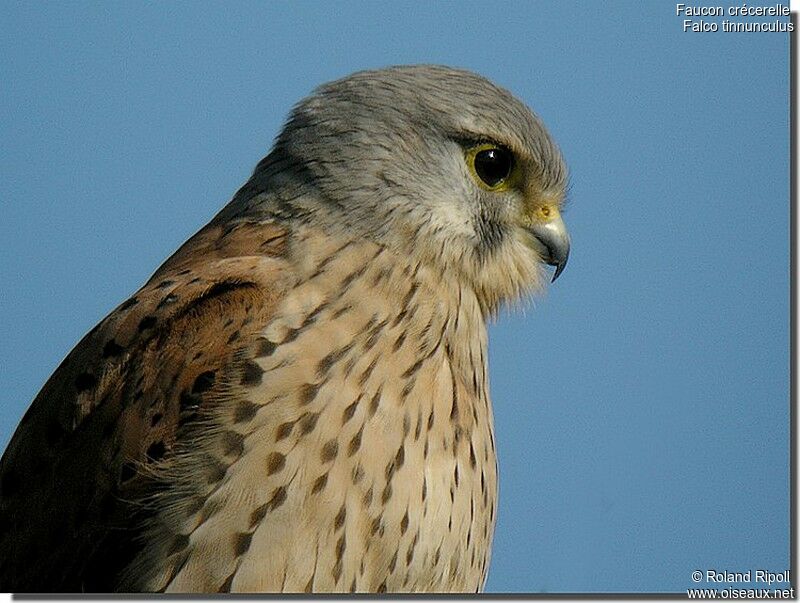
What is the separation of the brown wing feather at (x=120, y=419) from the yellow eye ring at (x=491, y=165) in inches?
27.4

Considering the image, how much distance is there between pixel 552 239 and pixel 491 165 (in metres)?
0.33

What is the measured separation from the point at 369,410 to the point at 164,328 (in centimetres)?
59

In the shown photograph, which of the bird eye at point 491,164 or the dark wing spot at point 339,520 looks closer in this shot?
the dark wing spot at point 339,520

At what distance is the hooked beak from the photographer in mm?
4379

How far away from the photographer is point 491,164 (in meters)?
4.25

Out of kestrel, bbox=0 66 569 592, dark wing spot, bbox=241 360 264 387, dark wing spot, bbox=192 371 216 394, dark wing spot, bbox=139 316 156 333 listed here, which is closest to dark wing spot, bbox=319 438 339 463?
kestrel, bbox=0 66 569 592

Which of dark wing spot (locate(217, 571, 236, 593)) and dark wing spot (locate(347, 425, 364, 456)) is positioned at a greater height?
dark wing spot (locate(347, 425, 364, 456))

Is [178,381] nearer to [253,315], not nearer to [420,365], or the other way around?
[253,315]

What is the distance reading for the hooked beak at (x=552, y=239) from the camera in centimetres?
438

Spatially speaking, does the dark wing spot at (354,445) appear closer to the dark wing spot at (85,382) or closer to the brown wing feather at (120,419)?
the brown wing feather at (120,419)

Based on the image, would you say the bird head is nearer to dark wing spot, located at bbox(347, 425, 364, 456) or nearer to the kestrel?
the kestrel

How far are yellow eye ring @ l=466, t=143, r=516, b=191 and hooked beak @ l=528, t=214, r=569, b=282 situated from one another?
0.18 meters

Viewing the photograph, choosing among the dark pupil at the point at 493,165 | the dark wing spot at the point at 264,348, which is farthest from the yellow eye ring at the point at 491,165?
the dark wing spot at the point at 264,348

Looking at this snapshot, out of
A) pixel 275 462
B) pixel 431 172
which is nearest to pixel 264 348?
pixel 275 462
